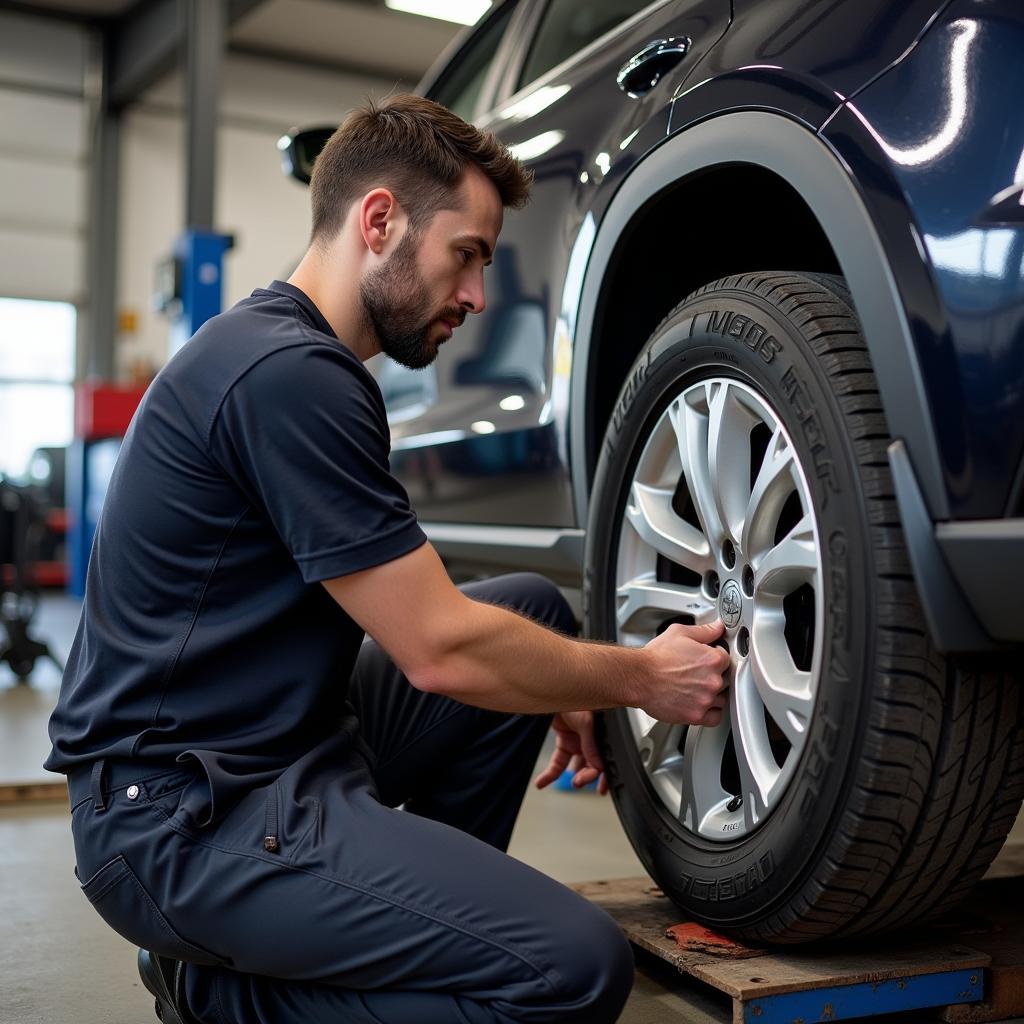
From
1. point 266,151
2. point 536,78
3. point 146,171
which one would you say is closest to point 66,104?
point 146,171

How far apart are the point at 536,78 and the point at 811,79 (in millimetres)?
1165

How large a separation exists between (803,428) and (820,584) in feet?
0.52

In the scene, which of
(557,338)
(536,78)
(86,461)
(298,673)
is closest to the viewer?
(298,673)

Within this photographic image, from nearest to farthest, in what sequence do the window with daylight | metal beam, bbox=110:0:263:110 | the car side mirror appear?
the car side mirror → metal beam, bbox=110:0:263:110 → the window with daylight

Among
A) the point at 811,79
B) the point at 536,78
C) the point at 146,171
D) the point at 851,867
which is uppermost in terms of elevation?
the point at 146,171

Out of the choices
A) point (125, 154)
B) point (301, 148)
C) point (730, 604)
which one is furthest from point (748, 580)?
point (125, 154)

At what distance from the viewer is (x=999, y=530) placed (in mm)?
1073

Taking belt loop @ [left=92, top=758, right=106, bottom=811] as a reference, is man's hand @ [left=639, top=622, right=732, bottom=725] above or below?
above

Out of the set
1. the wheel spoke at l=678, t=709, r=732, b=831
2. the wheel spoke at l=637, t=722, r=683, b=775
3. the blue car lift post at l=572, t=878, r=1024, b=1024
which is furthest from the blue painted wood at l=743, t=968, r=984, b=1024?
the wheel spoke at l=637, t=722, r=683, b=775

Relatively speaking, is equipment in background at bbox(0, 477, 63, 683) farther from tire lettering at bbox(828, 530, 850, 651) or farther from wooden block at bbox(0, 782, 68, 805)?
tire lettering at bbox(828, 530, 850, 651)

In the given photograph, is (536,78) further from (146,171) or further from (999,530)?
(146,171)

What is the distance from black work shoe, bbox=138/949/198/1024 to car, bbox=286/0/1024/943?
0.56 meters

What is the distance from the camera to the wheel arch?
1161 millimetres

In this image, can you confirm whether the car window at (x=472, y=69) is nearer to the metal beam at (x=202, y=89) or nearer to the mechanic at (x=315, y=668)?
the mechanic at (x=315, y=668)
